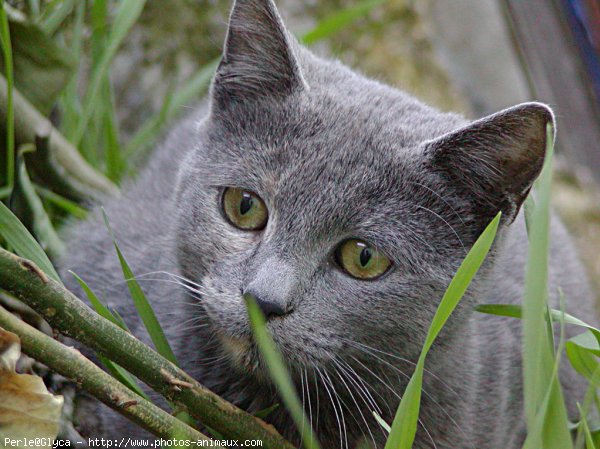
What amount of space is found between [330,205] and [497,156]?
365 mm

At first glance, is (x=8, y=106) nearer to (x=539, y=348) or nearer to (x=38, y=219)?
(x=38, y=219)

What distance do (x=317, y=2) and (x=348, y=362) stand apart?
264cm

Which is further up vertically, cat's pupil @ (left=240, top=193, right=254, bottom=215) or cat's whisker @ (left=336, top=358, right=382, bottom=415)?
cat's pupil @ (left=240, top=193, right=254, bottom=215)

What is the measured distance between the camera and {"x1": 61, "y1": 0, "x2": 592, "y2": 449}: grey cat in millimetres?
1612

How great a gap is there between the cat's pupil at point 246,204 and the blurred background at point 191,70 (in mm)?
638

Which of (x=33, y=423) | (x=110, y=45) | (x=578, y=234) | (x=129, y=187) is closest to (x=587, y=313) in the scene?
(x=578, y=234)

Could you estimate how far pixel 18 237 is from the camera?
1.61m

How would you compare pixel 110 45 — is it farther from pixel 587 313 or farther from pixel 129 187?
pixel 587 313

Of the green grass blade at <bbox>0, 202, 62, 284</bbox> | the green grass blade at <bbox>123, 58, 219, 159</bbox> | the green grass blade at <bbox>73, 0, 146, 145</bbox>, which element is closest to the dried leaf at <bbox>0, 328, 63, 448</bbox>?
the green grass blade at <bbox>0, 202, 62, 284</bbox>

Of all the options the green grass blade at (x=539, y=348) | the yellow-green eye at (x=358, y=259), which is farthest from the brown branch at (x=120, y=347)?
the green grass blade at (x=539, y=348)

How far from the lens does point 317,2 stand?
3918 millimetres

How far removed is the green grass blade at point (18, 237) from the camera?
5.24ft

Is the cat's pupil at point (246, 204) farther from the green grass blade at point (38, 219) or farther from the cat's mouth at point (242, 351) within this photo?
the green grass blade at point (38, 219)

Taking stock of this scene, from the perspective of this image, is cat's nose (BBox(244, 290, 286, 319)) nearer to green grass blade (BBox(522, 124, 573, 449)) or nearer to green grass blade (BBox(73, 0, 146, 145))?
green grass blade (BBox(522, 124, 573, 449))
